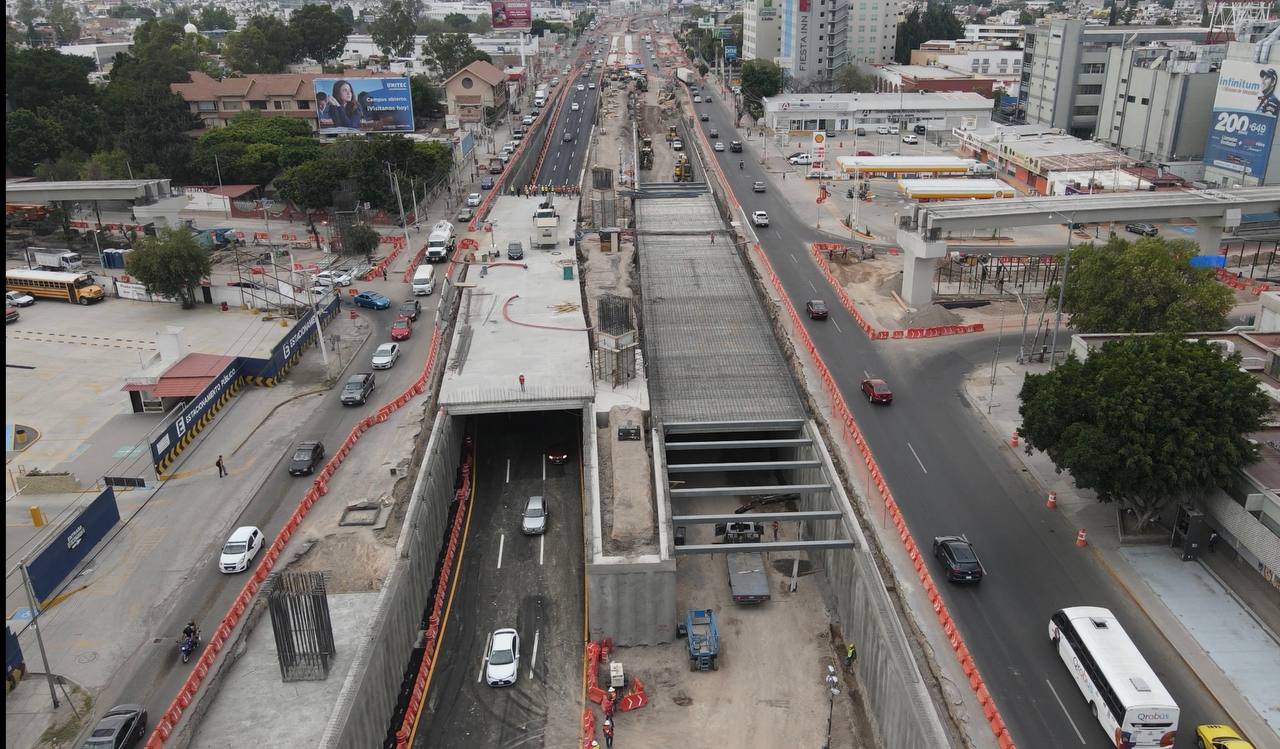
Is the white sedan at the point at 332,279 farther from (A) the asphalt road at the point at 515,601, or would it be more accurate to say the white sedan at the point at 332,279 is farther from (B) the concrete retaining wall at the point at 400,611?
(B) the concrete retaining wall at the point at 400,611

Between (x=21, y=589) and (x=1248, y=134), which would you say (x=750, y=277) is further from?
(x=1248, y=134)

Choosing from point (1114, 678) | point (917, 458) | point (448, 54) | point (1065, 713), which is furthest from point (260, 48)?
point (1114, 678)

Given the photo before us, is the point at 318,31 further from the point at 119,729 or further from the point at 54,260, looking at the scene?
the point at 119,729

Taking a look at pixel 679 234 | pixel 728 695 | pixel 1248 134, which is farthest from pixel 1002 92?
pixel 728 695

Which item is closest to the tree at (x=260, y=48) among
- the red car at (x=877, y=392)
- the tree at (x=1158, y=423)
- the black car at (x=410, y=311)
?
the black car at (x=410, y=311)

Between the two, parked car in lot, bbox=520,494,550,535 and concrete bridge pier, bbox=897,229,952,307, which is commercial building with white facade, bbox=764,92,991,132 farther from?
parked car in lot, bbox=520,494,550,535

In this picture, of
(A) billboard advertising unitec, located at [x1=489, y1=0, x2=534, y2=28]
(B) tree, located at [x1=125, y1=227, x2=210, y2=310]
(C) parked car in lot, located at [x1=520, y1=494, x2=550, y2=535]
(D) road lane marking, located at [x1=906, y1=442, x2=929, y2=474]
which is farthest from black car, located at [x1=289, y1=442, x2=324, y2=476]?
(A) billboard advertising unitec, located at [x1=489, y1=0, x2=534, y2=28]
